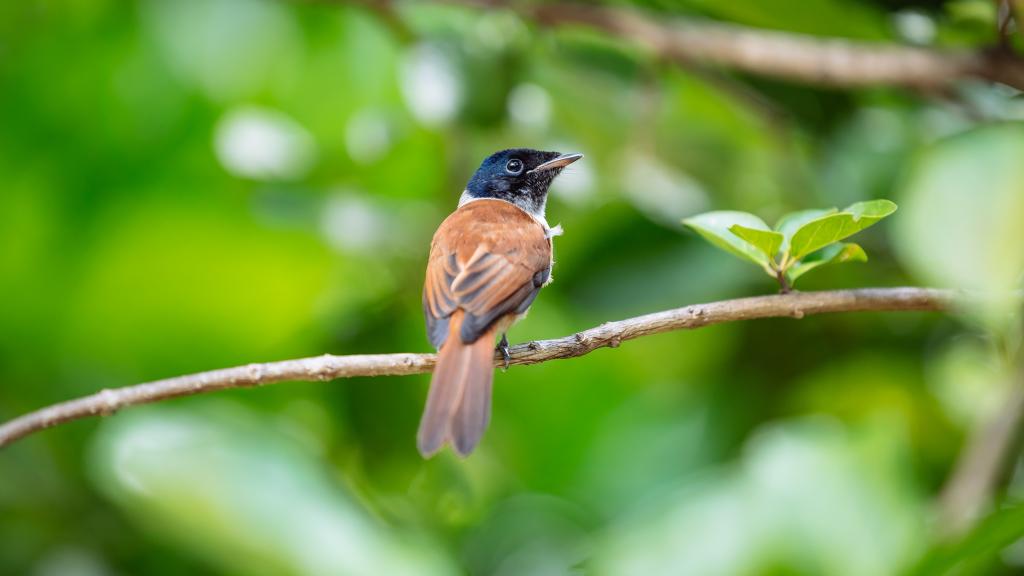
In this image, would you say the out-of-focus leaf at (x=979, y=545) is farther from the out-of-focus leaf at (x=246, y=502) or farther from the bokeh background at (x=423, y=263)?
the out-of-focus leaf at (x=246, y=502)

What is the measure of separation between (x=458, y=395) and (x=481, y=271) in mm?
624

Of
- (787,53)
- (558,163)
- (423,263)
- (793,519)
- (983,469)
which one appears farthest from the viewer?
(423,263)

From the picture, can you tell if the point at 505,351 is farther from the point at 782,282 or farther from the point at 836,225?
the point at 836,225

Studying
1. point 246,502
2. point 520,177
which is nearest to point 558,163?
point 520,177

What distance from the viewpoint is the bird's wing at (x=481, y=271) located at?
2254 mm

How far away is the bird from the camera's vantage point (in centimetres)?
173

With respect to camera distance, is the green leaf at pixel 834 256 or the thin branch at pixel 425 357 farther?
the green leaf at pixel 834 256

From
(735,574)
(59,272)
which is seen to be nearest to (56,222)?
(59,272)

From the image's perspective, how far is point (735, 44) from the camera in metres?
3.69

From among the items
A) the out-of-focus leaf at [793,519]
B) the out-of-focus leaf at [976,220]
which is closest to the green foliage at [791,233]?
the out-of-focus leaf at [976,220]

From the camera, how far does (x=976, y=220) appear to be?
2084 mm

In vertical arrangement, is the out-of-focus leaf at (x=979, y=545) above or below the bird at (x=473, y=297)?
below

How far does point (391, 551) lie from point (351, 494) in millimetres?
319

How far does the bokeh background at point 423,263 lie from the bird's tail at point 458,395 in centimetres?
106
